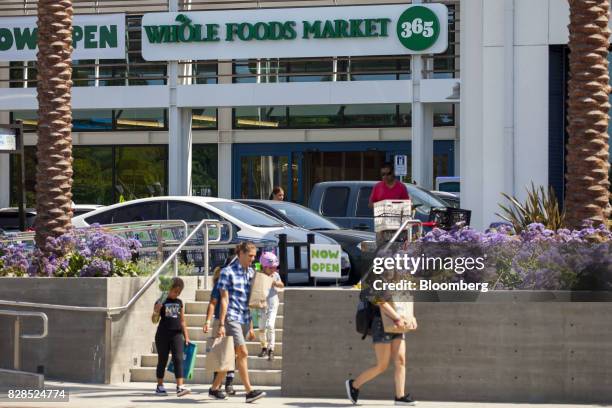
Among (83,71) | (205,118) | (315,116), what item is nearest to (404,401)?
(315,116)

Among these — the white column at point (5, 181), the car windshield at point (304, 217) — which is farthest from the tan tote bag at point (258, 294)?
the white column at point (5, 181)

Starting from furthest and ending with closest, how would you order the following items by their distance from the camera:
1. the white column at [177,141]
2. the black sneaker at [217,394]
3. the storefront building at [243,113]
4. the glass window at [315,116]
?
the glass window at [315,116]
the white column at [177,141]
the storefront building at [243,113]
the black sneaker at [217,394]

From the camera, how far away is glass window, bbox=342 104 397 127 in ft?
136

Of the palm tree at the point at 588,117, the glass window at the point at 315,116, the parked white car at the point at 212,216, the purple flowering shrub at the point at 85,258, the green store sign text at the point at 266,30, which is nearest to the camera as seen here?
the palm tree at the point at 588,117

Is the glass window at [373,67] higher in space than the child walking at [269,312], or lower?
higher

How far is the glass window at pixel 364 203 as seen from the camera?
75.4 ft

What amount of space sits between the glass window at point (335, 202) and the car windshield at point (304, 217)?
3.45ft

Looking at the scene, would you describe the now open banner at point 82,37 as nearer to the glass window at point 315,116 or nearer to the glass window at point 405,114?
the glass window at point 315,116

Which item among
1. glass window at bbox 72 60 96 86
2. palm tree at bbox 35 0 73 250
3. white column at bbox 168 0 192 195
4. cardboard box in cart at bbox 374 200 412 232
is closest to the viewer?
cardboard box in cart at bbox 374 200 412 232

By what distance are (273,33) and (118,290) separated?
2087 centimetres

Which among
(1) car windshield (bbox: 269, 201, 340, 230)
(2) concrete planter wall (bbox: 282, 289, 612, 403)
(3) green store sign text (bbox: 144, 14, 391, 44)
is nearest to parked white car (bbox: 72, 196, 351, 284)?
(1) car windshield (bbox: 269, 201, 340, 230)

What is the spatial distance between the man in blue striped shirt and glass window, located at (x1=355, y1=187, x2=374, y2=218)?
875 cm

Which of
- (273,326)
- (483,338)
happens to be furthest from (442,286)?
(273,326)

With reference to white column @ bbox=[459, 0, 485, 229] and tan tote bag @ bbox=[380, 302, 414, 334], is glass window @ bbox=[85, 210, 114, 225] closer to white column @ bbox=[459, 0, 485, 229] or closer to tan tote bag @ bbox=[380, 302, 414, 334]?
white column @ bbox=[459, 0, 485, 229]
